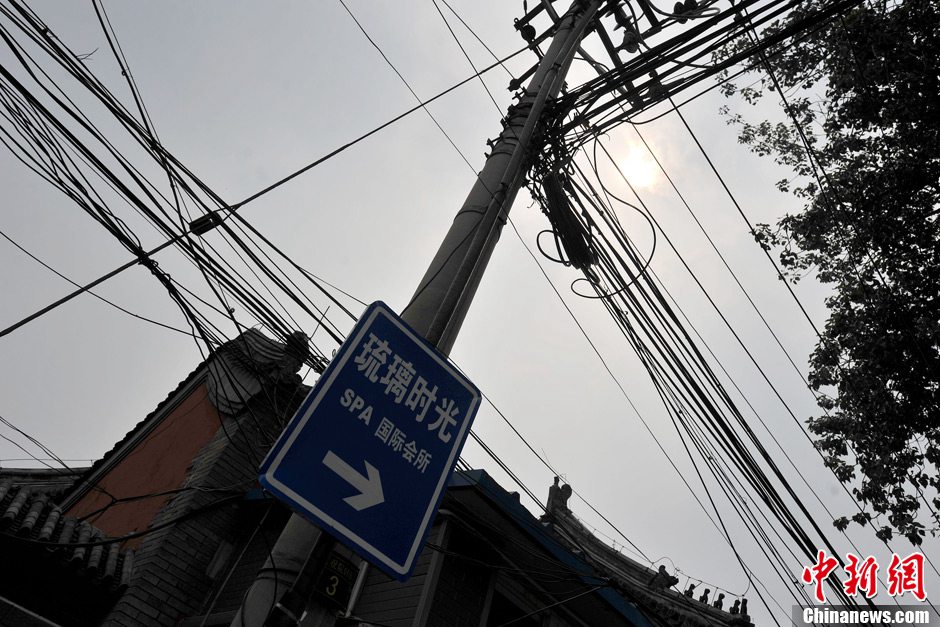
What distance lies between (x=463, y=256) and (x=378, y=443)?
1636mm

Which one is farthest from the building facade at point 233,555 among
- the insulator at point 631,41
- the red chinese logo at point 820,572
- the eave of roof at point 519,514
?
the insulator at point 631,41

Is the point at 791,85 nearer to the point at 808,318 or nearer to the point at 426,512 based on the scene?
the point at 808,318

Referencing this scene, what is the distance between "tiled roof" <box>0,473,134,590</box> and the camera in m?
6.33

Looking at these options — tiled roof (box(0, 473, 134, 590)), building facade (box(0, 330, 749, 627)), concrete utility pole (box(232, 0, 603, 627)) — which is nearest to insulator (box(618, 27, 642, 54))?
concrete utility pole (box(232, 0, 603, 627))

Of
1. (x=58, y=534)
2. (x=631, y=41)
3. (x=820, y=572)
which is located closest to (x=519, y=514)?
(x=820, y=572)

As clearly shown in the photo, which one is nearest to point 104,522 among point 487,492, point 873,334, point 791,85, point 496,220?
point 487,492

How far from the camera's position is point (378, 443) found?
8.63 feet

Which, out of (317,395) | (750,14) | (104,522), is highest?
(750,14)

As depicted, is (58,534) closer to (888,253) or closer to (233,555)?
(233,555)

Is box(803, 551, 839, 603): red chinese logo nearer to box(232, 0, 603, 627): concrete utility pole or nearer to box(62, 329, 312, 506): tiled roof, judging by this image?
box(232, 0, 603, 627): concrete utility pole

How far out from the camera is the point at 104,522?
9203 mm

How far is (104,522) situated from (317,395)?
8.61 metres

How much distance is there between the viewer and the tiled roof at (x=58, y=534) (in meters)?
6.33

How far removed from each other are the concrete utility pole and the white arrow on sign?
0.67 feet
